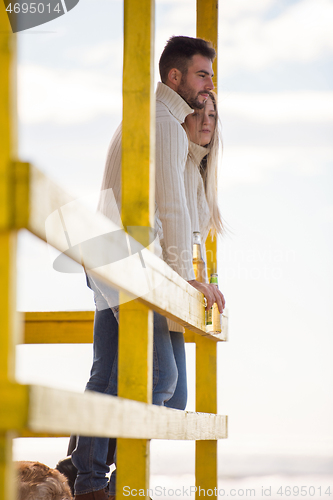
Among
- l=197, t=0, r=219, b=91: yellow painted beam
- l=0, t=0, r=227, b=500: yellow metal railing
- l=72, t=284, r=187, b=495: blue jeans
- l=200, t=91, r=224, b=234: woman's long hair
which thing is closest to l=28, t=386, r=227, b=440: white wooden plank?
l=0, t=0, r=227, b=500: yellow metal railing

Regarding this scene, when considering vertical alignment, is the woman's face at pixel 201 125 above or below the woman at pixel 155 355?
above

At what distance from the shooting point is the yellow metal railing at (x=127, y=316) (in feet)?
2.30

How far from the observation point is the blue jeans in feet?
5.79

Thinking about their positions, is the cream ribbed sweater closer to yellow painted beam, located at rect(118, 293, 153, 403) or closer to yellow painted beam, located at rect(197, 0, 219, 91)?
yellow painted beam, located at rect(118, 293, 153, 403)

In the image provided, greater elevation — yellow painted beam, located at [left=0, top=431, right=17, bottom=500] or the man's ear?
the man's ear

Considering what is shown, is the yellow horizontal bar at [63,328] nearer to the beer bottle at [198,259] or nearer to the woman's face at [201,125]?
the beer bottle at [198,259]

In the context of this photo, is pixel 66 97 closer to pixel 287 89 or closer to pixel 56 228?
pixel 56 228

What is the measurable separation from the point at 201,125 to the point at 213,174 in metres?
0.19

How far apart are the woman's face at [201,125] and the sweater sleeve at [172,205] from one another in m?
0.59

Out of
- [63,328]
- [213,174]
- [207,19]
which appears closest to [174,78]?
[213,174]

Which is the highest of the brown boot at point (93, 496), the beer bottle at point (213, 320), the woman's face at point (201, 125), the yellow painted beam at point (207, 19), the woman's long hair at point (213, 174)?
the yellow painted beam at point (207, 19)

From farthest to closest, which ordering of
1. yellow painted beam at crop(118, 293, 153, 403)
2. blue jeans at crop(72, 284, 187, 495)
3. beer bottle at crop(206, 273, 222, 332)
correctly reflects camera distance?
beer bottle at crop(206, 273, 222, 332) → blue jeans at crop(72, 284, 187, 495) → yellow painted beam at crop(118, 293, 153, 403)

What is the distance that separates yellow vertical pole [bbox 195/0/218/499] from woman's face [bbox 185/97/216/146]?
0.29m

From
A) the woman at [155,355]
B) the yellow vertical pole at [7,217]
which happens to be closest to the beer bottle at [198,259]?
the woman at [155,355]
